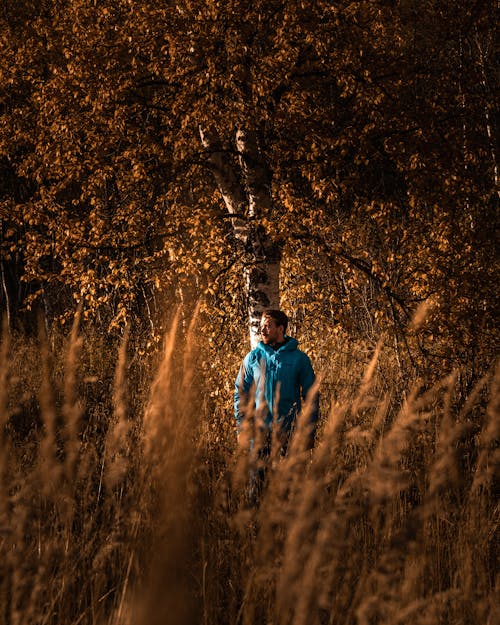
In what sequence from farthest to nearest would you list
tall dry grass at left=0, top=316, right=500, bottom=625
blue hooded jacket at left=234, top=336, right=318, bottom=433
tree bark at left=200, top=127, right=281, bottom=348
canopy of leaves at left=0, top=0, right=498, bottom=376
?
tree bark at left=200, top=127, right=281, bottom=348, canopy of leaves at left=0, top=0, right=498, bottom=376, blue hooded jacket at left=234, top=336, right=318, bottom=433, tall dry grass at left=0, top=316, right=500, bottom=625

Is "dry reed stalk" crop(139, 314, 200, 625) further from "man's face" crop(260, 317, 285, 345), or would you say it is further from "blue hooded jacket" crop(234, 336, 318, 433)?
"man's face" crop(260, 317, 285, 345)

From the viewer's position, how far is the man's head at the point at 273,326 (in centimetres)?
462

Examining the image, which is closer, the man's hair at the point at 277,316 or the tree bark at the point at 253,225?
the man's hair at the point at 277,316

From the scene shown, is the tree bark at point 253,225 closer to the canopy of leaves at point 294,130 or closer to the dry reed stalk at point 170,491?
the canopy of leaves at point 294,130

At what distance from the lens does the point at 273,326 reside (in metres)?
4.64

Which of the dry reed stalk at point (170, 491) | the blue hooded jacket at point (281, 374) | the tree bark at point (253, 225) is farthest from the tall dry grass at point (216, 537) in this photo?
the tree bark at point (253, 225)

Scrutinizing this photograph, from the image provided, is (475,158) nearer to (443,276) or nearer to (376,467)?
(443,276)

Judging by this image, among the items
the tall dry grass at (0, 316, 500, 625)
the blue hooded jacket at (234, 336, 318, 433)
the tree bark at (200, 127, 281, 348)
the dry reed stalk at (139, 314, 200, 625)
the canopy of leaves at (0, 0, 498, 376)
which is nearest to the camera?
the dry reed stalk at (139, 314, 200, 625)

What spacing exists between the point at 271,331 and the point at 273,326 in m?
0.04

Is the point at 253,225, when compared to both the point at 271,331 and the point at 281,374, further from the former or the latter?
the point at 281,374

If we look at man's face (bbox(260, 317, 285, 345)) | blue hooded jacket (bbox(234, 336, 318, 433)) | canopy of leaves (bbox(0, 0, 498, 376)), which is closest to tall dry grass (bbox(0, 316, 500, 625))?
blue hooded jacket (bbox(234, 336, 318, 433))

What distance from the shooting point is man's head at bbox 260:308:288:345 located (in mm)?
4625

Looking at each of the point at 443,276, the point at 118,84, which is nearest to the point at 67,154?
the point at 118,84

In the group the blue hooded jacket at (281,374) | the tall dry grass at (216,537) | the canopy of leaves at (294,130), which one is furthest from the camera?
the canopy of leaves at (294,130)
